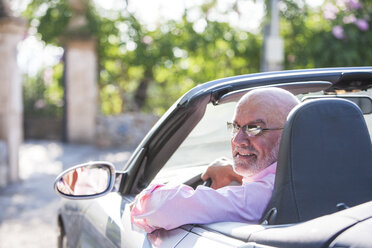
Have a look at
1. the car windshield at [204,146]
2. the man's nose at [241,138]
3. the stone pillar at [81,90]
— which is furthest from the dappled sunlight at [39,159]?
the man's nose at [241,138]

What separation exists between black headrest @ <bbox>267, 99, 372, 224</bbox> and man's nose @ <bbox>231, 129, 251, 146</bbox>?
363 mm

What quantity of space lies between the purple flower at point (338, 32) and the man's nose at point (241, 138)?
1310 cm

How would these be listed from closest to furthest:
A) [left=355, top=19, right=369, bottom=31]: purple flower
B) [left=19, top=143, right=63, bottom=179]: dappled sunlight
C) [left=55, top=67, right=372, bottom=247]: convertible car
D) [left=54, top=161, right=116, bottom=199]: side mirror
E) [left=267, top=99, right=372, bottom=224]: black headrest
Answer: [left=55, top=67, right=372, bottom=247]: convertible car < [left=267, top=99, right=372, bottom=224]: black headrest < [left=54, top=161, right=116, bottom=199]: side mirror < [left=19, top=143, right=63, bottom=179]: dappled sunlight < [left=355, top=19, right=369, bottom=31]: purple flower

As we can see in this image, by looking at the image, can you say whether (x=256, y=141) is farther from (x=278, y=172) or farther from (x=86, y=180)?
(x=86, y=180)

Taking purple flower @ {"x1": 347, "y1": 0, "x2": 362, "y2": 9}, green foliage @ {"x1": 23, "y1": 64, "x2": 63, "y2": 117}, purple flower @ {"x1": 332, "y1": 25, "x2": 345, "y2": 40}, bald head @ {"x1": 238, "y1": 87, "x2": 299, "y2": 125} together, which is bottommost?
green foliage @ {"x1": 23, "y1": 64, "x2": 63, "y2": 117}

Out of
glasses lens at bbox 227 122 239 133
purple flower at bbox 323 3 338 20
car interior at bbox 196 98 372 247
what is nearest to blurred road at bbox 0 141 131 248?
glasses lens at bbox 227 122 239 133

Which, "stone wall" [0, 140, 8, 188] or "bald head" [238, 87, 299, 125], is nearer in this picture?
"bald head" [238, 87, 299, 125]

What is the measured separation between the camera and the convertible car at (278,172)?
4.95 ft

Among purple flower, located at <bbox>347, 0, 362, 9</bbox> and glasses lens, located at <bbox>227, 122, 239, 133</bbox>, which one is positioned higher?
purple flower, located at <bbox>347, 0, 362, 9</bbox>

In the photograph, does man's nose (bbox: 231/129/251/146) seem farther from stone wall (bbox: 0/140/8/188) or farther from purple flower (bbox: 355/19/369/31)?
purple flower (bbox: 355/19/369/31)

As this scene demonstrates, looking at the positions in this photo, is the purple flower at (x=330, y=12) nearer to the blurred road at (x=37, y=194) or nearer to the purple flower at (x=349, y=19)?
the purple flower at (x=349, y=19)

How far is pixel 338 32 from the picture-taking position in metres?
14.5

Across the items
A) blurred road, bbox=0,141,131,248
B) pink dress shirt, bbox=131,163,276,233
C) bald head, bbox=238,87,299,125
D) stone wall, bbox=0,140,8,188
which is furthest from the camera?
stone wall, bbox=0,140,8,188

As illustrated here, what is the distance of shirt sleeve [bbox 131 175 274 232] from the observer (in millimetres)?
1884
